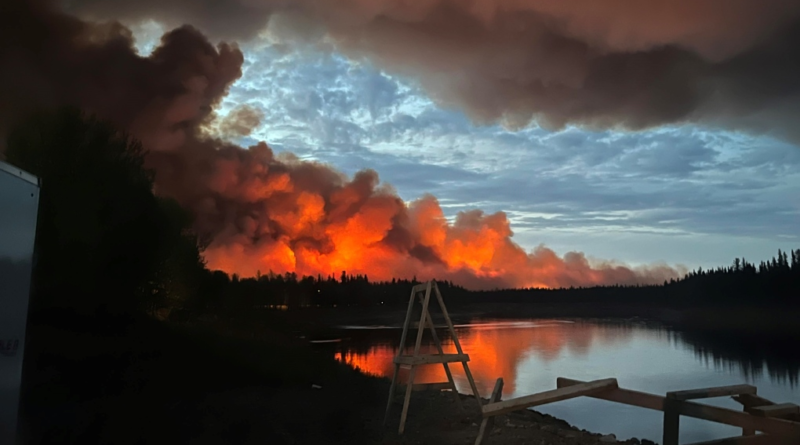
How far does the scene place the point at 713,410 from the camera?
5359mm

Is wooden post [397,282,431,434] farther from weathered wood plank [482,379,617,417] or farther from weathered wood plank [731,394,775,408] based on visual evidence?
weathered wood plank [731,394,775,408]

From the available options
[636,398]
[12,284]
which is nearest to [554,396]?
[636,398]

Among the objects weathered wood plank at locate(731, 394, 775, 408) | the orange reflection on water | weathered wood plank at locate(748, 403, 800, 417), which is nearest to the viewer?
weathered wood plank at locate(748, 403, 800, 417)

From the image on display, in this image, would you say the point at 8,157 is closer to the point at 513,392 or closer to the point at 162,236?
the point at 162,236

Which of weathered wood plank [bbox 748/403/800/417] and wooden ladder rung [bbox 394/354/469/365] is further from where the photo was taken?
wooden ladder rung [bbox 394/354/469/365]

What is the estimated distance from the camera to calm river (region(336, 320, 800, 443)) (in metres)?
23.2

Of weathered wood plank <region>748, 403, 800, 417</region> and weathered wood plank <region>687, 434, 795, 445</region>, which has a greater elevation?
weathered wood plank <region>748, 403, 800, 417</region>

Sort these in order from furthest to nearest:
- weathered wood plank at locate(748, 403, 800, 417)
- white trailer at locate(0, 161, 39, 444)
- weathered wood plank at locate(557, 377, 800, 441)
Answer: weathered wood plank at locate(748, 403, 800, 417) → weathered wood plank at locate(557, 377, 800, 441) → white trailer at locate(0, 161, 39, 444)

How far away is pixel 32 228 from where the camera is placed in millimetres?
5090

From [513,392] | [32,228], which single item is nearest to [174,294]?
[513,392]

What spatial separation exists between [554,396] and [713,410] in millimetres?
1389

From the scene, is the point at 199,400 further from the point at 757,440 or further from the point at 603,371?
the point at 603,371

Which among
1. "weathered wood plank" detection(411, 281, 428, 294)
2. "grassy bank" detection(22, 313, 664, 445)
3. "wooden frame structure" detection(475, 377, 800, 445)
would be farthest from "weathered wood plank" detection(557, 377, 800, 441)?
"weathered wood plank" detection(411, 281, 428, 294)

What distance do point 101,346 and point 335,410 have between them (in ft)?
30.0
